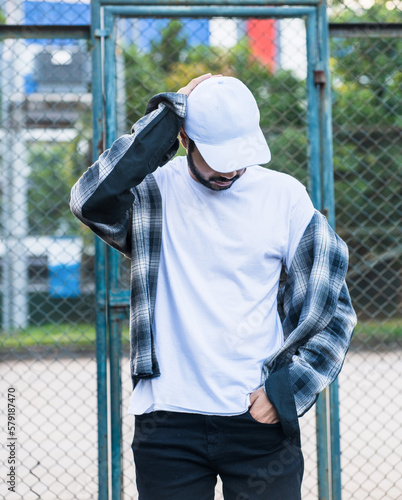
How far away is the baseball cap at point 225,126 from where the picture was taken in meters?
1.73

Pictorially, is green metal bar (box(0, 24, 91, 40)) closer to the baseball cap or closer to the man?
the man

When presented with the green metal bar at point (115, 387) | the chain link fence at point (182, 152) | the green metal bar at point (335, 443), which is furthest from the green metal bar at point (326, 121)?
the chain link fence at point (182, 152)

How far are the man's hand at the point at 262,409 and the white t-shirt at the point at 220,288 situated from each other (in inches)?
1.1

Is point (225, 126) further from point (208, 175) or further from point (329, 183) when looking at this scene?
point (329, 183)

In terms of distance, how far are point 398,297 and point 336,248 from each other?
817 centimetres

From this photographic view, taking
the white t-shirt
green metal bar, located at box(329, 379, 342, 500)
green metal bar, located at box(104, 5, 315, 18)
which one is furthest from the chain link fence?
the white t-shirt

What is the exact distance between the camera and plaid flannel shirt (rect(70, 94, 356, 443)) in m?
1.75

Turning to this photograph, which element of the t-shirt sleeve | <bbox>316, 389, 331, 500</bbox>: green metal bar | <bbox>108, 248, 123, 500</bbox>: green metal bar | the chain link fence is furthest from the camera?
the chain link fence

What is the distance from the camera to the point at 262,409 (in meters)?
1.75

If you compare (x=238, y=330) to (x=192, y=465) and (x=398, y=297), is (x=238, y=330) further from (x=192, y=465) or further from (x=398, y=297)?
(x=398, y=297)

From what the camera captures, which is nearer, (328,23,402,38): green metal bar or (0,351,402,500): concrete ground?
(328,23,402,38): green metal bar

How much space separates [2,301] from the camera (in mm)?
10688

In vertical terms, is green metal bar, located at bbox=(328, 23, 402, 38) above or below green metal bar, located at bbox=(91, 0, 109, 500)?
above

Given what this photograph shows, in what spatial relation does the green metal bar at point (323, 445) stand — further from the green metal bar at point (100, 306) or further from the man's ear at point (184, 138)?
the man's ear at point (184, 138)
